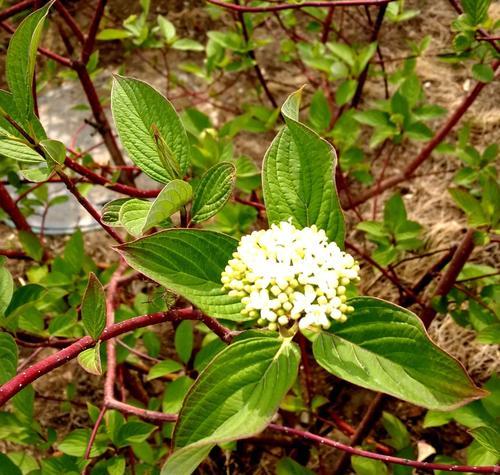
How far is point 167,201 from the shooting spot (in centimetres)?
59

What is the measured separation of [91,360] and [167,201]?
20cm

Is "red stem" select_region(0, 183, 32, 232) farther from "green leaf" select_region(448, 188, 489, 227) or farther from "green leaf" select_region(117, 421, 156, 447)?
"green leaf" select_region(448, 188, 489, 227)

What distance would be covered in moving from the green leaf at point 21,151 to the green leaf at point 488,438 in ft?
2.20

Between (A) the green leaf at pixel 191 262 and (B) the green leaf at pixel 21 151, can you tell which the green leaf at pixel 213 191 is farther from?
(B) the green leaf at pixel 21 151

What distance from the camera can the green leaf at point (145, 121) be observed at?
684 mm

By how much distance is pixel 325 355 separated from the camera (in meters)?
0.60

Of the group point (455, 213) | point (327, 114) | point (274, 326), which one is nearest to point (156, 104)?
point (274, 326)

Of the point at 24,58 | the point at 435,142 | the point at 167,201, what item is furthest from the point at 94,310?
the point at 435,142

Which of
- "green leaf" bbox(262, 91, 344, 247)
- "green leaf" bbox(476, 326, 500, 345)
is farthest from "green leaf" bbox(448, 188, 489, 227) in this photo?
"green leaf" bbox(262, 91, 344, 247)

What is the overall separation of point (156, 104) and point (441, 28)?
5.96 ft

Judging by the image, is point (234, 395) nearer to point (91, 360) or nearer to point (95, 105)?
point (91, 360)

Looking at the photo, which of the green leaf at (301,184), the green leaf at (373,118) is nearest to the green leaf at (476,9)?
the green leaf at (373,118)

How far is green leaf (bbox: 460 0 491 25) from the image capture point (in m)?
0.97

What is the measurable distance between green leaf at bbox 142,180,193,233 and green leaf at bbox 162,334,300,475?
15 cm
